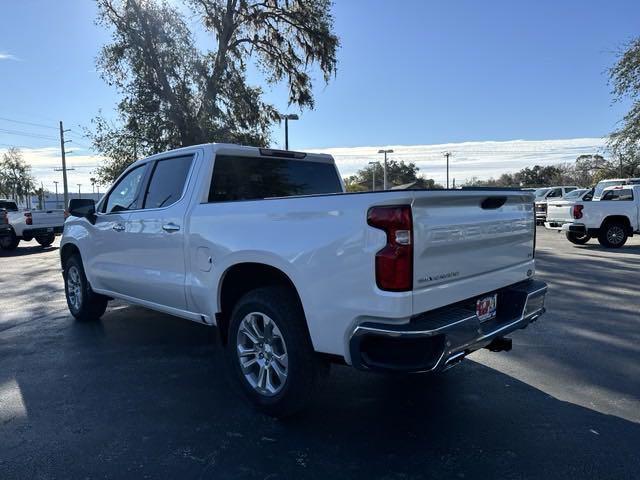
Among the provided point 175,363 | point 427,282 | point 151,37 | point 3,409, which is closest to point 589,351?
point 427,282

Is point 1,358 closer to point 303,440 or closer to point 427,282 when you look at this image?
point 303,440

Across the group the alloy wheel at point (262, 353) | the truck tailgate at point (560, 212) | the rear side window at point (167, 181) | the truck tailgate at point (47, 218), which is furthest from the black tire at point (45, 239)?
the alloy wheel at point (262, 353)

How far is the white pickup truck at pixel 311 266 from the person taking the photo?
2777mm

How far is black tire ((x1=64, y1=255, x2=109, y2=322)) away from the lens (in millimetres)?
6086

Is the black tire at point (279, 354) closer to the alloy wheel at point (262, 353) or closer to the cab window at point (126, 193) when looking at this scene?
the alloy wheel at point (262, 353)

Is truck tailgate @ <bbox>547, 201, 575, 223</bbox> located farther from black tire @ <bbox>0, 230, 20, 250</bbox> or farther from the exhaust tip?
black tire @ <bbox>0, 230, 20, 250</bbox>

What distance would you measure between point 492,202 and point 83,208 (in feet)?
15.2

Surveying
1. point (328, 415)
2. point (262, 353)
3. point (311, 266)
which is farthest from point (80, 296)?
point (311, 266)

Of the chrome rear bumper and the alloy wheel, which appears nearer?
the chrome rear bumper

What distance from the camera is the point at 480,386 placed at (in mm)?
3992

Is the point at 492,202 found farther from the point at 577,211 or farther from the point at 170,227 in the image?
the point at 577,211

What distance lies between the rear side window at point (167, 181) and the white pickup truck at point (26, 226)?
1541cm

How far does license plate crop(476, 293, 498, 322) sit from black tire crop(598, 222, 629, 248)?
1240 cm

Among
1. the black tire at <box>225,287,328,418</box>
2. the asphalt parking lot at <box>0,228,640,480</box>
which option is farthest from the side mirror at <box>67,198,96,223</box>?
the black tire at <box>225,287,328,418</box>
